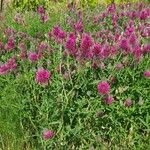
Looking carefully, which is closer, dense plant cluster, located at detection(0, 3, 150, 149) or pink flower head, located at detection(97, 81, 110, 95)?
pink flower head, located at detection(97, 81, 110, 95)

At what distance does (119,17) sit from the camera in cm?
649

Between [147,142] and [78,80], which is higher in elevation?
[78,80]

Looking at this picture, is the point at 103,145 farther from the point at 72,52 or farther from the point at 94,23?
the point at 94,23

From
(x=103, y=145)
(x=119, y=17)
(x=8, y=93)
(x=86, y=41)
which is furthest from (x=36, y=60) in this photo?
(x=119, y=17)

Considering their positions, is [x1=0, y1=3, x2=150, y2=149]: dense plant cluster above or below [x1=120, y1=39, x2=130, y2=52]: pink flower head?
below

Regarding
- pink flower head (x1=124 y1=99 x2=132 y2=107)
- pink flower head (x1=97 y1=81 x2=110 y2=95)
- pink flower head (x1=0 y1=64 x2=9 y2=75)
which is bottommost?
pink flower head (x1=124 y1=99 x2=132 y2=107)

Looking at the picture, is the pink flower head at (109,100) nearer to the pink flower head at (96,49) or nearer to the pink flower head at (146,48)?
the pink flower head at (96,49)

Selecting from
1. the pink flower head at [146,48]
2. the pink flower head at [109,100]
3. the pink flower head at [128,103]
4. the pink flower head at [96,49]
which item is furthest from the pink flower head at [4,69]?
the pink flower head at [146,48]

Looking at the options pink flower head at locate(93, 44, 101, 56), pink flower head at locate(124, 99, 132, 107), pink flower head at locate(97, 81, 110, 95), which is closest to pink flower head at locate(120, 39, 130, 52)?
pink flower head at locate(93, 44, 101, 56)

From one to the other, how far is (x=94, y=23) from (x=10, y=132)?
297 centimetres

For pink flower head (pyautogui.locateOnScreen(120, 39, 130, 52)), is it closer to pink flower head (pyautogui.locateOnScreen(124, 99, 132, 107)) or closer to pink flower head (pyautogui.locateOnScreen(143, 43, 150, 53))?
pink flower head (pyautogui.locateOnScreen(143, 43, 150, 53))

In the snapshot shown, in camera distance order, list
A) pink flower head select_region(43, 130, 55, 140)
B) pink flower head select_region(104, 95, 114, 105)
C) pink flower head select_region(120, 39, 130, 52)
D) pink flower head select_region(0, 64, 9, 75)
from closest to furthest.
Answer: pink flower head select_region(43, 130, 55, 140), pink flower head select_region(104, 95, 114, 105), pink flower head select_region(120, 39, 130, 52), pink flower head select_region(0, 64, 9, 75)

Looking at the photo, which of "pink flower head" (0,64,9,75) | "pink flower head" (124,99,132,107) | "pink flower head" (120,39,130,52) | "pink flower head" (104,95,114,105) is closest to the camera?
"pink flower head" (104,95,114,105)

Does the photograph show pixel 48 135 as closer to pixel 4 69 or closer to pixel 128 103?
pixel 128 103
